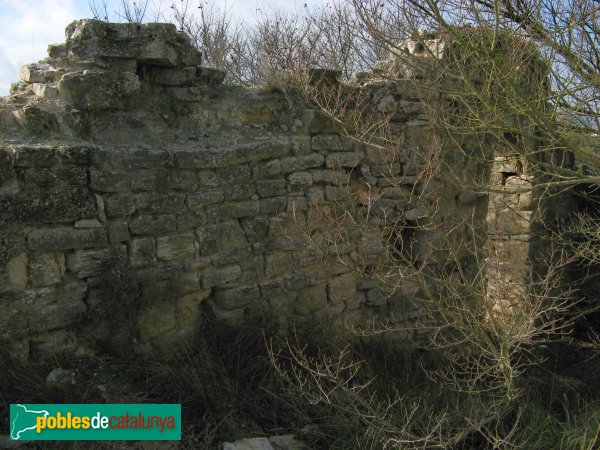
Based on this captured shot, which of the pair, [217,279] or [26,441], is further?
[217,279]

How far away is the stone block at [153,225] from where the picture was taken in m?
3.38

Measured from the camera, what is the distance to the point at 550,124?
3.77m

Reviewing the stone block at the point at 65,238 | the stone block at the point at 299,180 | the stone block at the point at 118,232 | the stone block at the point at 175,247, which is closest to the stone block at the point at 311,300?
the stone block at the point at 299,180

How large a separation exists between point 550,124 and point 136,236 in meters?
2.75

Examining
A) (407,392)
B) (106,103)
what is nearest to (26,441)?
(106,103)

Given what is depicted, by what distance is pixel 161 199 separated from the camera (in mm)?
3465

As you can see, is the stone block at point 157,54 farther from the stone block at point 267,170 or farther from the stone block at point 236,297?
the stone block at point 236,297

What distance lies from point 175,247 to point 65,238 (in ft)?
2.14

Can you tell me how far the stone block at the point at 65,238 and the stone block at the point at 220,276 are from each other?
70cm

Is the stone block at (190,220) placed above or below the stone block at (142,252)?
above

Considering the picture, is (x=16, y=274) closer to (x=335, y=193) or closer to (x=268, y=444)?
(x=268, y=444)

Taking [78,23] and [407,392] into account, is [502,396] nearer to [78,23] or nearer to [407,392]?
[407,392]

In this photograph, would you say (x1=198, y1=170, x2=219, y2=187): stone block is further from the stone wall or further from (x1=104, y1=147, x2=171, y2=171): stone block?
(x1=104, y1=147, x2=171, y2=171): stone block

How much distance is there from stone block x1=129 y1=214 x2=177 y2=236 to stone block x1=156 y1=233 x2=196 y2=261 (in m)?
0.05
